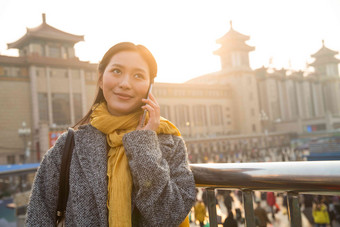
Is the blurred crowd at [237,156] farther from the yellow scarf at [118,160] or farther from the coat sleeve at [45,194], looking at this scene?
the coat sleeve at [45,194]

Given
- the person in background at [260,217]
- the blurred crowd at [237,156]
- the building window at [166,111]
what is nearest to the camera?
the person in background at [260,217]

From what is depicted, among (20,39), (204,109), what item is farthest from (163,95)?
(20,39)

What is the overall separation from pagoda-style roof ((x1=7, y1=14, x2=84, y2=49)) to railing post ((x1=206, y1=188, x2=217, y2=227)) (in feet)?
91.8

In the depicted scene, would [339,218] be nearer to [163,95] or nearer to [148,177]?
[148,177]

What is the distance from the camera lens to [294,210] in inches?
42.6

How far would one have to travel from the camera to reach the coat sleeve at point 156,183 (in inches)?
46.2

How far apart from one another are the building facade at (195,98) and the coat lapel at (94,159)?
1949cm

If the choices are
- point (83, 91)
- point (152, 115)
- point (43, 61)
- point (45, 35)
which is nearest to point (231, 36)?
point (83, 91)

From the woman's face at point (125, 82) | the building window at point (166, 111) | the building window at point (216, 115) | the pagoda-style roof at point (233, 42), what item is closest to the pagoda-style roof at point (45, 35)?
the building window at point (166, 111)

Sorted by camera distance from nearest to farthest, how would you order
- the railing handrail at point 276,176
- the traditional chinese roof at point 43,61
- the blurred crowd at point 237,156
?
1. the railing handrail at point 276,176
2. the traditional chinese roof at point 43,61
3. the blurred crowd at point 237,156

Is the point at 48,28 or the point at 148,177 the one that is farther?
the point at 48,28

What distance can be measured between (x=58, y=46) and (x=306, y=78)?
44549 millimetres

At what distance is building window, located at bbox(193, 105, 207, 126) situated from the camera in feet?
133

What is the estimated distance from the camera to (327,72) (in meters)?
58.3
